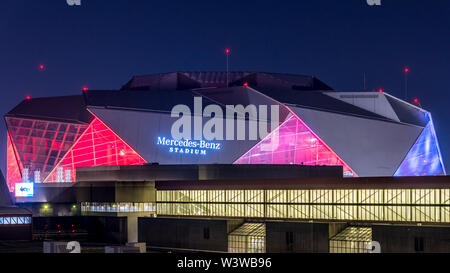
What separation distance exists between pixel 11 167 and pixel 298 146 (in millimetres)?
45890

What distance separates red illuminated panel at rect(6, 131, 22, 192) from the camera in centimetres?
12769

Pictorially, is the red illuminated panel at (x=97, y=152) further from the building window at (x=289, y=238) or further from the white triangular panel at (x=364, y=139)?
the building window at (x=289, y=238)

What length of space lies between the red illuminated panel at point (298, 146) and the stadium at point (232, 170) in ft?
0.51

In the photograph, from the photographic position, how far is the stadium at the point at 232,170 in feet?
249

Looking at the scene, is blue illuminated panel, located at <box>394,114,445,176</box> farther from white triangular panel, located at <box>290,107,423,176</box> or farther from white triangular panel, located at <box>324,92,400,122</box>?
white triangular panel, located at <box>324,92,400,122</box>

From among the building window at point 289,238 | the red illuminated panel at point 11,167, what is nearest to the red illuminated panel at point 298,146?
the red illuminated panel at point 11,167

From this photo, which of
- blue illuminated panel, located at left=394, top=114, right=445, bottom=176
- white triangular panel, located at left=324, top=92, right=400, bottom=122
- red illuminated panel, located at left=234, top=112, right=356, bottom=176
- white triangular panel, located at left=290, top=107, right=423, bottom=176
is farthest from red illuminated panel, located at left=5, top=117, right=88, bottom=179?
blue illuminated panel, located at left=394, top=114, right=445, bottom=176

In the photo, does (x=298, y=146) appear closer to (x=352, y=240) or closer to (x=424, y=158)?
(x=424, y=158)

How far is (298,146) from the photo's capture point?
123 m

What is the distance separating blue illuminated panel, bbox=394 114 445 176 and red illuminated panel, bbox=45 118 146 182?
4194 centimetres

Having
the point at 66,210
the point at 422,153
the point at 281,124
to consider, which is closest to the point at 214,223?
the point at 66,210

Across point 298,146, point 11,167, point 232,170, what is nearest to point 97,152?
point 232,170
